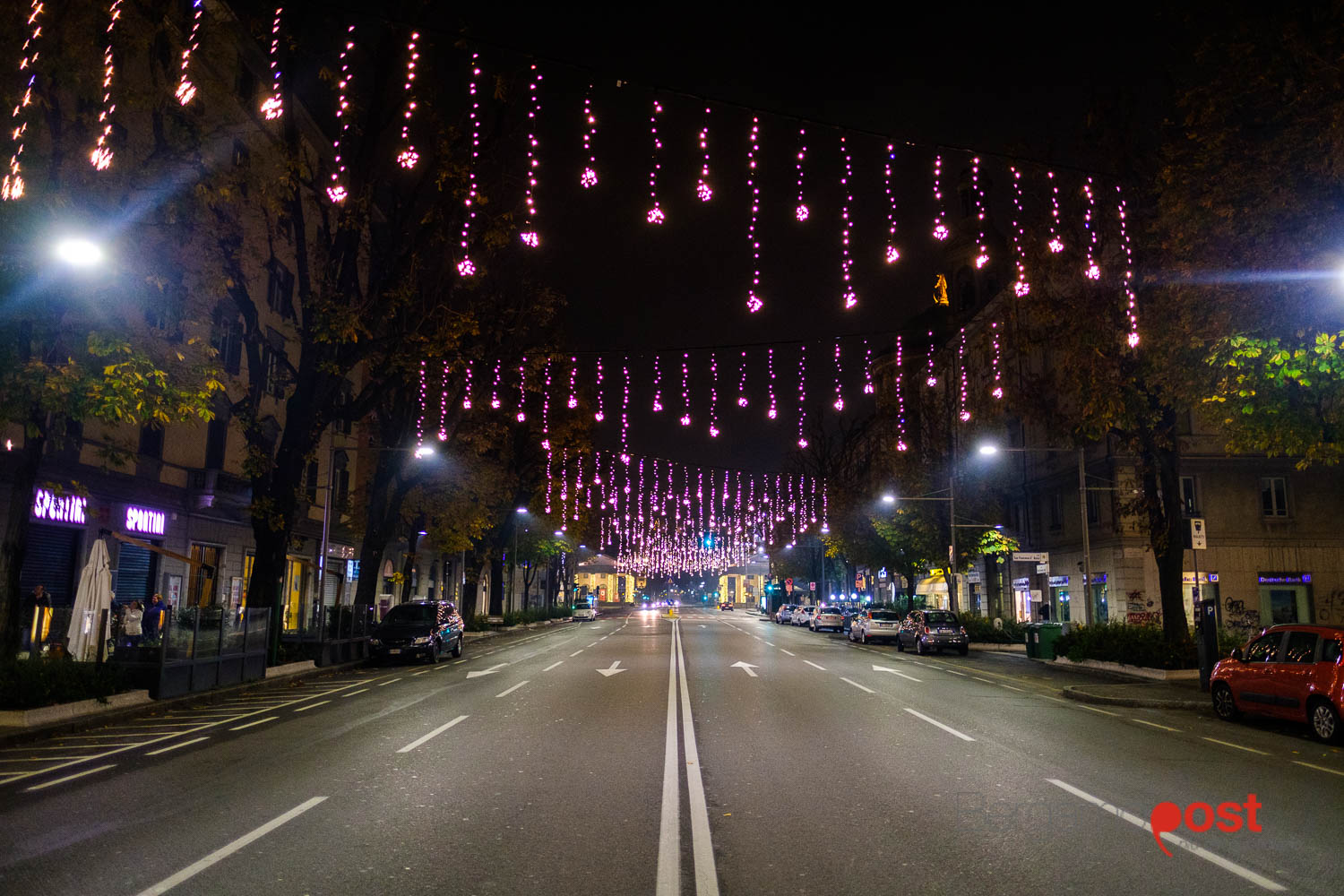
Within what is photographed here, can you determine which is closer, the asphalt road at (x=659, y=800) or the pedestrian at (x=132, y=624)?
the asphalt road at (x=659, y=800)

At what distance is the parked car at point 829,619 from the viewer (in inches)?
2147

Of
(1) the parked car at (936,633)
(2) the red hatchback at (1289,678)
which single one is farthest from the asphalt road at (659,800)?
(1) the parked car at (936,633)

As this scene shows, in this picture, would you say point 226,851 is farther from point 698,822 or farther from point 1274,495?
point 1274,495

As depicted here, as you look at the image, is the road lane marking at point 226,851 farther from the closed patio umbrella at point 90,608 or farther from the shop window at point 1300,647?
the shop window at point 1300,647

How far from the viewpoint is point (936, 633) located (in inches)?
1320

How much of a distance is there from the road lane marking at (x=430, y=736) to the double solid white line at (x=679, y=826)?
9.88 ft

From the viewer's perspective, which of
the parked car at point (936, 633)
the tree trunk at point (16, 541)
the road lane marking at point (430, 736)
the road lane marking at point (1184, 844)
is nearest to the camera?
the road lane marking at point (1184, 844)

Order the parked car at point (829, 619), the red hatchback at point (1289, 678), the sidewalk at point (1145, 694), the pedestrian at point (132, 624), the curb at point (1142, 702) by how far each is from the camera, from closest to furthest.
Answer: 1. the red hatchback at point (1289, 678)
2. the pedestrian at point (132, 624)
3. the curb at point (1142, 702)
4. the sidewalk at point (1145, 694)
5. the parked car at point (829, 619)

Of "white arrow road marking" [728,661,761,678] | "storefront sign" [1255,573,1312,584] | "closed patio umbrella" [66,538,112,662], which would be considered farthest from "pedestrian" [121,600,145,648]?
"storefront sign" [1255,573,1312,584]

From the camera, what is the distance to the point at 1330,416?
1441 cm

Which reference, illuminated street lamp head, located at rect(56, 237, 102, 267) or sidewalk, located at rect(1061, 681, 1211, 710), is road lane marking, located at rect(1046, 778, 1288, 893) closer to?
sidewalk, located at rect(1061, 681, 1211, 710)

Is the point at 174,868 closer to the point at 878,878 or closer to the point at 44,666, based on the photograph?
the point at 878,878

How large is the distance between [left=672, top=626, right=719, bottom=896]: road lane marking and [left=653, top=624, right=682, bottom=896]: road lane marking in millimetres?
112

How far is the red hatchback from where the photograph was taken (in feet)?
40.9
